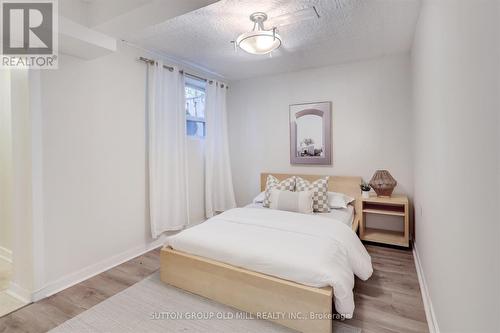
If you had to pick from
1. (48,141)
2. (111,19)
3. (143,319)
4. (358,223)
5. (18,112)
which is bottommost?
(143,319)

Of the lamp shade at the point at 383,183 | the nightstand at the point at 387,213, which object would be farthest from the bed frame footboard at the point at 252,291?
the lamp shade at the point at 383,183

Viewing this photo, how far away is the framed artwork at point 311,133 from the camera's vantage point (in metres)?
3.73

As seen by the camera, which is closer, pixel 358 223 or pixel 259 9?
pixel 259 9

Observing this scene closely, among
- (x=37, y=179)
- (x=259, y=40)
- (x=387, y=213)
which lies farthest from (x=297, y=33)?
(x=37, y=179)

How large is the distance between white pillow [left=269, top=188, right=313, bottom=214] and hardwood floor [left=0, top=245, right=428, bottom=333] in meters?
0.94

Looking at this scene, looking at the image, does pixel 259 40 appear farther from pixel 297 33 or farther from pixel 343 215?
pixel 343 215

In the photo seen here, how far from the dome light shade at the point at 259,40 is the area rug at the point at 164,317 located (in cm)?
225

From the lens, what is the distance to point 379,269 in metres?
2.62

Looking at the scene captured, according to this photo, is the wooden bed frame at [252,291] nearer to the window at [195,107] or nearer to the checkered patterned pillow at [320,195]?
the checkered patterned pillow at [320,195]

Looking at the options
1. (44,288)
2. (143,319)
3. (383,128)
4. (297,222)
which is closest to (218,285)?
(143,319)

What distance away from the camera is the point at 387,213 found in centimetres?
310

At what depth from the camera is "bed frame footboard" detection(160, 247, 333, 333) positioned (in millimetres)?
1653

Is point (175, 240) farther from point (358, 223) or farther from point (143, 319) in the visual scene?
point (358, 223)

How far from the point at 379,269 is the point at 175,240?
83.0 inches
